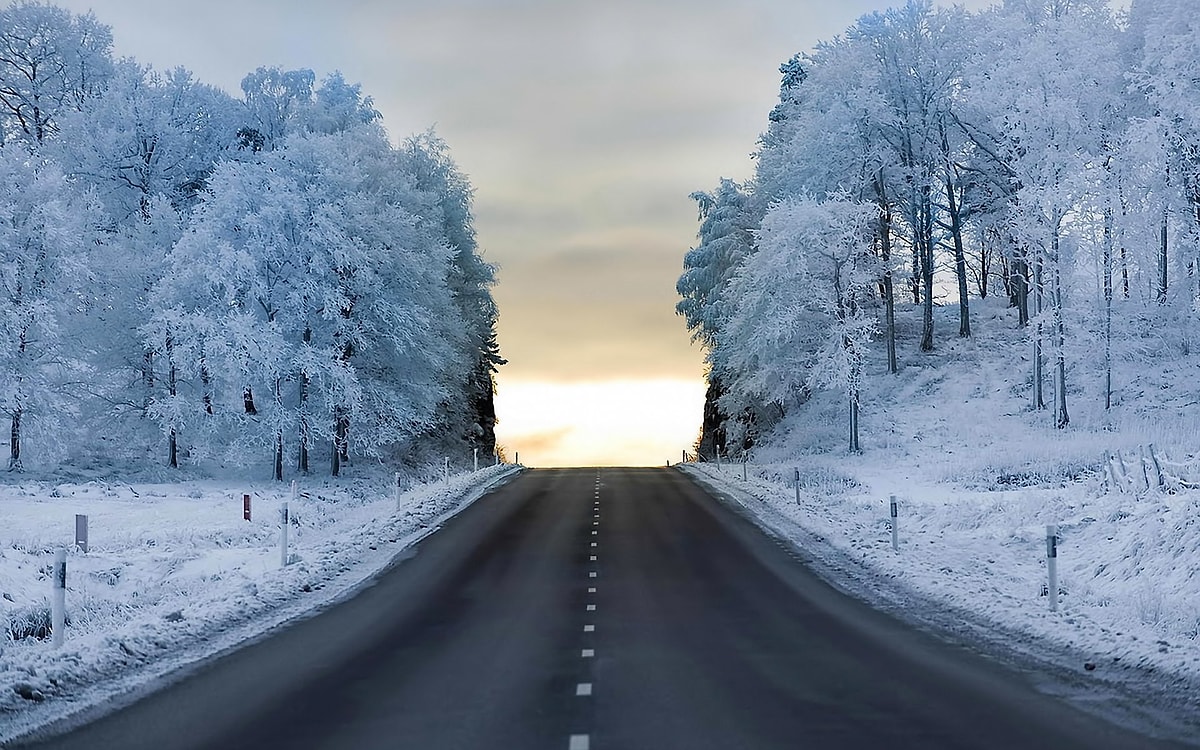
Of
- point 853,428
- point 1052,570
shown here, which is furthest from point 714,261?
point 1052,570

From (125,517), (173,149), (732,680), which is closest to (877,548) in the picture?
(732,680)

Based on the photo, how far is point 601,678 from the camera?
11.4 meters

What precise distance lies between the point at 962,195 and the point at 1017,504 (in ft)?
114

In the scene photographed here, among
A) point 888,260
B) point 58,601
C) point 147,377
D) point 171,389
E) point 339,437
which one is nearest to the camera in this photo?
point 58,601

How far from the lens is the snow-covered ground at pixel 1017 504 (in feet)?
42.9

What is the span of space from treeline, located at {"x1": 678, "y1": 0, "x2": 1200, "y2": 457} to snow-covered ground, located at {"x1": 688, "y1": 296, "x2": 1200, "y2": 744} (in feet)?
6.14

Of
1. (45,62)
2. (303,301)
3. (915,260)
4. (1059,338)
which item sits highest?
(45,62)

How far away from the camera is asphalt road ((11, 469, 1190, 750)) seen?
8828 mm

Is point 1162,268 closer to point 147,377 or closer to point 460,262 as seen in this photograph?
point 460,262

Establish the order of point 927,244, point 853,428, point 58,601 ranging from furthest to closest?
point 927,244 → point 853,428 → point 58,601

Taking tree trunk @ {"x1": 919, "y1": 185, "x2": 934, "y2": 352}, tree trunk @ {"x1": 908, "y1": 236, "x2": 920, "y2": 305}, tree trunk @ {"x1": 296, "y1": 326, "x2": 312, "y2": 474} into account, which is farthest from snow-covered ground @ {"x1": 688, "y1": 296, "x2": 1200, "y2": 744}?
tree trunk @ {"x1": 296, "y1": 326, "x2": 312, "y2": 474}

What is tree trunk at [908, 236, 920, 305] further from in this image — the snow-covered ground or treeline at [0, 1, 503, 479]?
treeline at [0, 1, 503, 479]

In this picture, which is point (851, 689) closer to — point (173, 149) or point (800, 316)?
point (800, 316)

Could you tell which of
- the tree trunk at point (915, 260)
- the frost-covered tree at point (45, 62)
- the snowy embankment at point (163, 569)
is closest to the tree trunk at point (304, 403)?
the snowy embankment at point (163, 569)
